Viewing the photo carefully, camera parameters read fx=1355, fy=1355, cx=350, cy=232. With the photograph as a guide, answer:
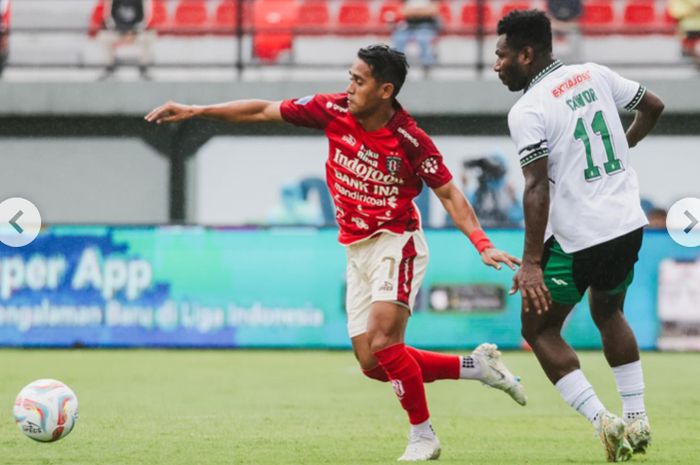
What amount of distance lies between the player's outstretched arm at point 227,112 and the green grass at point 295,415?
1771 mm

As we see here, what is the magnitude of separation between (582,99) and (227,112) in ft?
6.18

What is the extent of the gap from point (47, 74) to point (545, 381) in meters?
14.4

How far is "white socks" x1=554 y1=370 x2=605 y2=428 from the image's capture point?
6.87m

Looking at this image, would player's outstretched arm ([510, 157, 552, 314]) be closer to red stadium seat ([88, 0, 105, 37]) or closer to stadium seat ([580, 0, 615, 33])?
red stadium seat ([88, 0, 105, 37])

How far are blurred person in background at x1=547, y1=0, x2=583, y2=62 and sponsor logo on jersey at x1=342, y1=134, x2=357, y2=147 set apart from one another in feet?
51.4

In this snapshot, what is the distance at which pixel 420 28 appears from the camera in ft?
73.2

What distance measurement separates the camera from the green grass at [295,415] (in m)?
7.11

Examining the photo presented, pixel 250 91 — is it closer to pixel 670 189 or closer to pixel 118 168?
pixel 118 168

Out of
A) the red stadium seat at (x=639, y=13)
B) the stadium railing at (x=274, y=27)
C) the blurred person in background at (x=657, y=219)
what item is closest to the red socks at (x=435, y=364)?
the blurred person in background at (x=657, y=219)

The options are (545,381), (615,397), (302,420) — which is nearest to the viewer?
(302,420)

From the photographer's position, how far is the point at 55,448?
7.29m

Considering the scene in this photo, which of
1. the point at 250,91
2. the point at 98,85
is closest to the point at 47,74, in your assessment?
the point at 98,85

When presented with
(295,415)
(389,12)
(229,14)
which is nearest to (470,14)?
(389,12)

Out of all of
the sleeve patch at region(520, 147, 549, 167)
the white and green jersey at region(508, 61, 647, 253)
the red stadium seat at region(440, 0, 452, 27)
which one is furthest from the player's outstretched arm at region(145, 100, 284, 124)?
the red stadium seat at region(440, 0, 452, 27)
